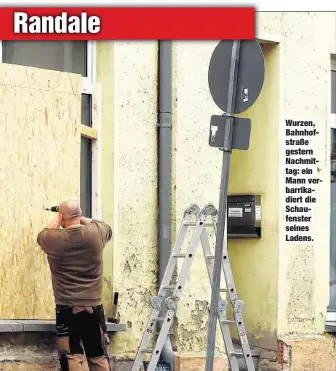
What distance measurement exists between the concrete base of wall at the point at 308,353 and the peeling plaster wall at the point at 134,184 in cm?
169

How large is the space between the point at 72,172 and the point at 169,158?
3.27 ft

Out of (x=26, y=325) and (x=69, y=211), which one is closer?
(x=69, y=211)

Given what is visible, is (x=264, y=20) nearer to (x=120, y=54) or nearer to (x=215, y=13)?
(x=215, y=13)

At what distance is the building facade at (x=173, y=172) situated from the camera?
10.0m

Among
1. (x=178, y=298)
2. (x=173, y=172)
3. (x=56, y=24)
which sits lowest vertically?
(x=178, y=298)

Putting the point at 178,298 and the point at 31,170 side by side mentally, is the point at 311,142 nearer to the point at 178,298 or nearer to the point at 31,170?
the point at 178,298

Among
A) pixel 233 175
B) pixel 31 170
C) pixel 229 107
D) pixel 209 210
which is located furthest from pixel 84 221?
pixel 233 175

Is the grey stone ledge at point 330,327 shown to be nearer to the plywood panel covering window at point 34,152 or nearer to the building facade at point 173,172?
the building facade at point 173,172

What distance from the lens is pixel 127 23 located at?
10703 millimetres

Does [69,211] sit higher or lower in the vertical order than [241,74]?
lower

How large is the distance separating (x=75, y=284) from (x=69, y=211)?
2.01 feet

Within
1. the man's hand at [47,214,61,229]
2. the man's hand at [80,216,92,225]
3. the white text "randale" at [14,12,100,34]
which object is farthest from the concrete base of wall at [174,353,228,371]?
the white text "randale" at [14,12,100,34]

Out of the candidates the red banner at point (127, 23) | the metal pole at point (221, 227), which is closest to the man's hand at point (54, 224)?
the metal pole at point (221, 227)

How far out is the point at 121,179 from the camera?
34.7 feet
